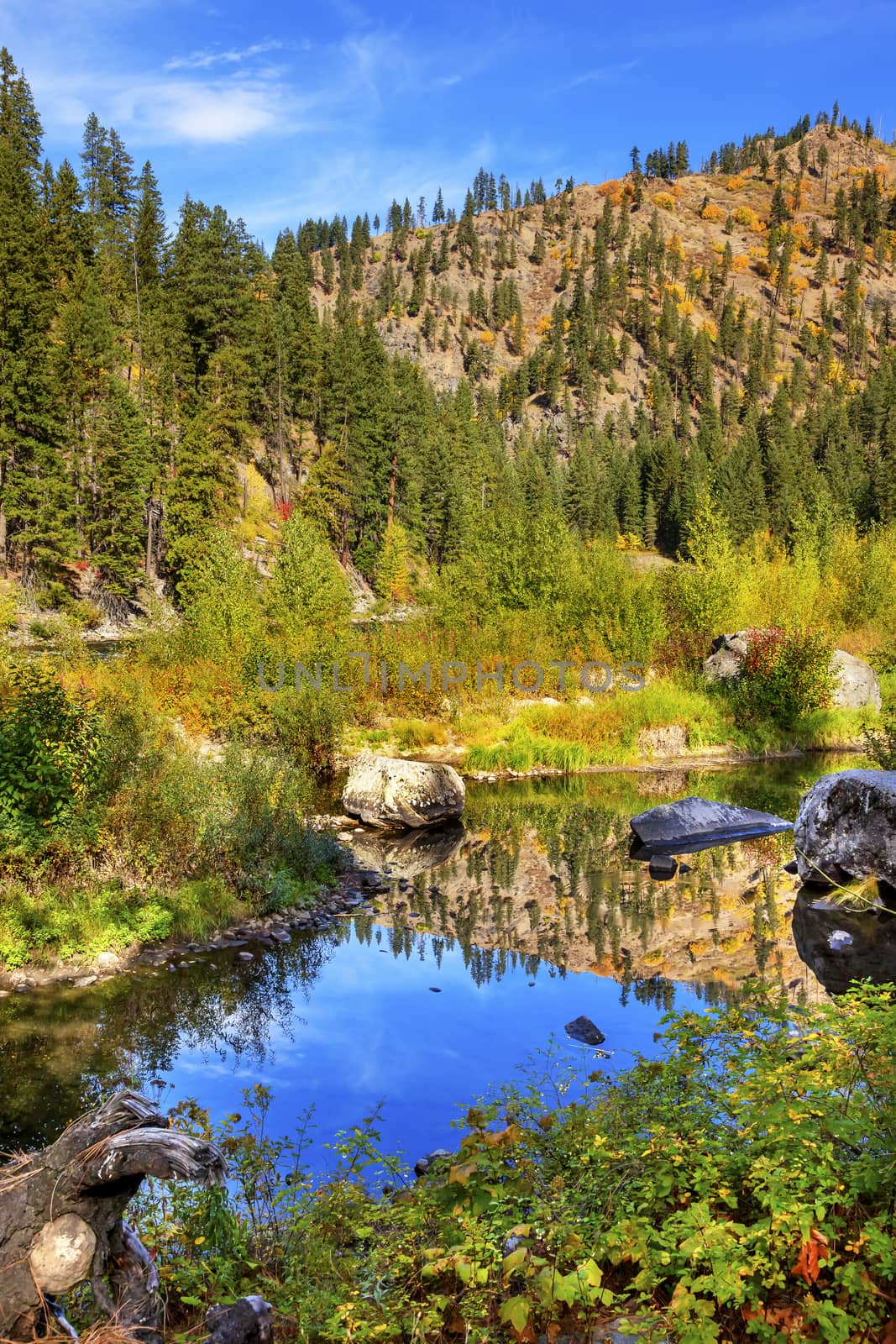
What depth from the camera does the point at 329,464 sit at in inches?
2399

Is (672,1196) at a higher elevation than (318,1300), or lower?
higher

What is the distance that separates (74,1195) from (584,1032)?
5.92m

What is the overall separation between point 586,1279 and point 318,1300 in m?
1.28

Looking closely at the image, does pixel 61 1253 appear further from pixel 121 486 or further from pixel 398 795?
pixel 121 486

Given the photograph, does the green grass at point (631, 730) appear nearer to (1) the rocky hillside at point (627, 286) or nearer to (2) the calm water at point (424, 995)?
(2) the calm water at point (424, 995)

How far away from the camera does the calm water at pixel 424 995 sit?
24.5 ft

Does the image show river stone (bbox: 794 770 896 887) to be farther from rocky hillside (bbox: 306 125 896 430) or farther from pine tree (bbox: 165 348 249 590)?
rocky hillside (bbox: 306 125 896 430)

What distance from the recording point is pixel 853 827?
488 inches

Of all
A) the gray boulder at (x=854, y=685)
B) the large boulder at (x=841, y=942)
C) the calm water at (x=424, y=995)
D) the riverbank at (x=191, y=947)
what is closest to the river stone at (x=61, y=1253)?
the calm water at (x=424, y=995)

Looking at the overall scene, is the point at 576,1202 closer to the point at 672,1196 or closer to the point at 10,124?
the point at 672,1196

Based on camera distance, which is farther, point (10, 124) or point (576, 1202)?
point (10, 124)

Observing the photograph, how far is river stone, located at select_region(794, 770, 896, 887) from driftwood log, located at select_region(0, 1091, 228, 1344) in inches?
417

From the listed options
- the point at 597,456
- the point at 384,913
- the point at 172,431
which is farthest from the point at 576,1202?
the point at 597,456

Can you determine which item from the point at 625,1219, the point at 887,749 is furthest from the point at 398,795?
the point at 625,1219
